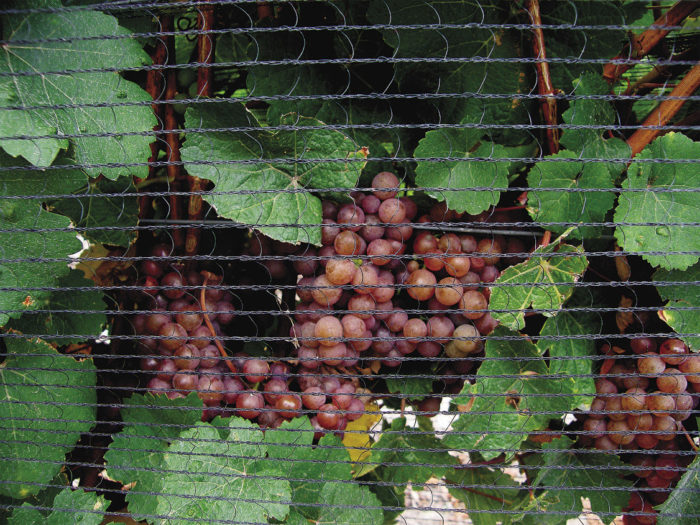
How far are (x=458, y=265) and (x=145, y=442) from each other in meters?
0.57

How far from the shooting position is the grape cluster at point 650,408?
2.69 ft

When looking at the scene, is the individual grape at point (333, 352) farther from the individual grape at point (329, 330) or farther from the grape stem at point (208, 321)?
the grape stem at point (208, 321)

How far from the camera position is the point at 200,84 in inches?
35.0

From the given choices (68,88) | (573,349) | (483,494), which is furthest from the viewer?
(483,494)

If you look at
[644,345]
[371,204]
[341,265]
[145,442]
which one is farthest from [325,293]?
[644,345]

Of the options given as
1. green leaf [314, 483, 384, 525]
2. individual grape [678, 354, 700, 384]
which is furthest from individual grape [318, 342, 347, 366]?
individual grape [678, 354, 700, 384]

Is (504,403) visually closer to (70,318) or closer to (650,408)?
(650,408)

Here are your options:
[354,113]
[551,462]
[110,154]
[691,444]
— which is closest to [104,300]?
[110,154]

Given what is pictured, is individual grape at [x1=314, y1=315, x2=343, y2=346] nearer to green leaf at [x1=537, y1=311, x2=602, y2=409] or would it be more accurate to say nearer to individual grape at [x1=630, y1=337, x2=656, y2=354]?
green leaf at [x1=537, y1=311, x2=602, y2=409]

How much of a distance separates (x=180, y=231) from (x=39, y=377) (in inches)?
12.5

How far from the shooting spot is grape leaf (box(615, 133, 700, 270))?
0.79m

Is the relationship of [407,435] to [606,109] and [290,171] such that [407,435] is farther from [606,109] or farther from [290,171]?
[606,109]

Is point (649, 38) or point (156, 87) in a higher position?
point (649, 38)

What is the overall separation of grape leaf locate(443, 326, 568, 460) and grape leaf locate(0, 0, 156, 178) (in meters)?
0.61
